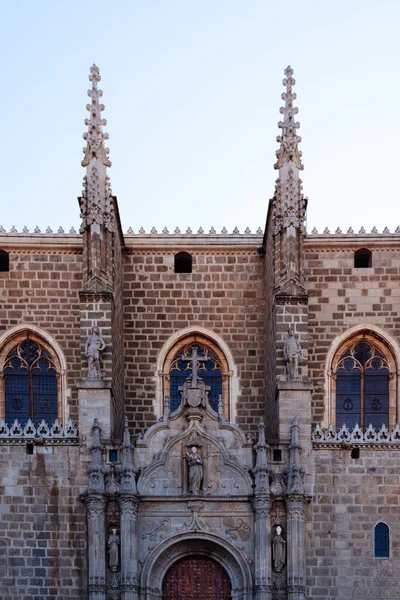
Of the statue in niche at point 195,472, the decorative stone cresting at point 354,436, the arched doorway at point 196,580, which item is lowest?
the arched doorway at point 196,580

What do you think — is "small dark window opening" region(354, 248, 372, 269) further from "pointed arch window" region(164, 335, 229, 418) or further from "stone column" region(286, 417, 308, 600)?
"stone column" region(286, 417, 308, 600)

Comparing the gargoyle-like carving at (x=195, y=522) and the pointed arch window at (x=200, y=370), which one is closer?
the gargoyle-like carving at (x=195, y=522)

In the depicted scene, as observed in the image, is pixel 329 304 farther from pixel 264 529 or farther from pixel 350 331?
pixel 264 529

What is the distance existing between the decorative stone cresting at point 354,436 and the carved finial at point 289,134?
646 centimetres

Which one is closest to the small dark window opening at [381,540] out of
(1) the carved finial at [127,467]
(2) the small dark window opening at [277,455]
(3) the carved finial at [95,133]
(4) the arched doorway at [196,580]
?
(2) the small dark window opening at [277,455]

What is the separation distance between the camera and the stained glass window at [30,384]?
47.5 m

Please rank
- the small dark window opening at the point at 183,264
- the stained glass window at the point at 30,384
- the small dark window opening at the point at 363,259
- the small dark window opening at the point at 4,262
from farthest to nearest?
the small dark window opening at the point at 183,264 < the small dark window opening at the point at 363,259 < the small dark window opening at the point at 4,262 < the stained glass window at the point at 30,384

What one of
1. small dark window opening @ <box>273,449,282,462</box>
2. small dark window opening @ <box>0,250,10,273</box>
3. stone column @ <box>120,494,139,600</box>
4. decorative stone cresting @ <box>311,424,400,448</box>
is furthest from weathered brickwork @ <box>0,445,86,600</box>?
small dark window opening @ <box>0,250,10,273</box>

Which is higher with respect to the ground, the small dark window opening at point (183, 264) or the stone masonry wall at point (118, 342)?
the small dark window opening at point (183, 264)

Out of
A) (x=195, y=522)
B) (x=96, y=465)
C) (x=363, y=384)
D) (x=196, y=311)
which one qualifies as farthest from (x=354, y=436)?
(x=96, y=465)

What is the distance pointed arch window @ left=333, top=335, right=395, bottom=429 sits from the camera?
47562 mm

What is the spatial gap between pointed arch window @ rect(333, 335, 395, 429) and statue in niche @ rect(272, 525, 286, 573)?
190 inches

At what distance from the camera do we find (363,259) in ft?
159

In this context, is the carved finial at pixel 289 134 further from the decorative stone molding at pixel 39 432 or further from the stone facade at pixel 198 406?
the decorative stone molding at pixel 39 432
